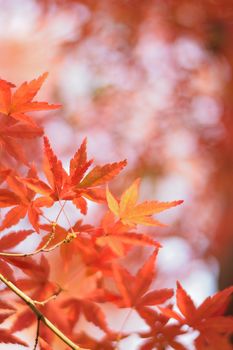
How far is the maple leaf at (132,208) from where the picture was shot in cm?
80

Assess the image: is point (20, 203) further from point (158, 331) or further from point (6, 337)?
point (158, 331)

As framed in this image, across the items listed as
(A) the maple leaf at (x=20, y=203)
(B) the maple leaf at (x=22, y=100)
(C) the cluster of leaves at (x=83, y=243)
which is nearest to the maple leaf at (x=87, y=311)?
(C) the cluster of leaves at (x=83, y=243)

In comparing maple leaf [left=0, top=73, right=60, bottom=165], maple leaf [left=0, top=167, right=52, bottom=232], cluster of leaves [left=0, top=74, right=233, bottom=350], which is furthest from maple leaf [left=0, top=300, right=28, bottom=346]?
maple leaf [left=0, top=73, right=60, bottom=165]

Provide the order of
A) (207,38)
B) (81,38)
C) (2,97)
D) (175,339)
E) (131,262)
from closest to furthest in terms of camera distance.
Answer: (2,97)
(175,339)
(207,38)
(81,38)
(131,262)

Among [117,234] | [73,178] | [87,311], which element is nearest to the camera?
[73,178]

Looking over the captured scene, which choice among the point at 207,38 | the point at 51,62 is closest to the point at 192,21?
the point at 207,38

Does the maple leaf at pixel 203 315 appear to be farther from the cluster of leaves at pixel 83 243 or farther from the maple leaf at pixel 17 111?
the maple leaf at pixel 17 111

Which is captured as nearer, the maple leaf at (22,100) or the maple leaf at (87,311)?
the maple leaf at (22,100)

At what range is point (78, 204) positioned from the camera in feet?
2.75

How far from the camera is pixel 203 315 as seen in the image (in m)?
0.88

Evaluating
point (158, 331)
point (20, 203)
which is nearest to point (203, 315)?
point (158, 331)

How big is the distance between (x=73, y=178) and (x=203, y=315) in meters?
0.31

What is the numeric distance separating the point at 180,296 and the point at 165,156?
7.68ft

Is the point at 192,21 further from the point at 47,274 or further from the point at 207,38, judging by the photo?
the point at 47,274
